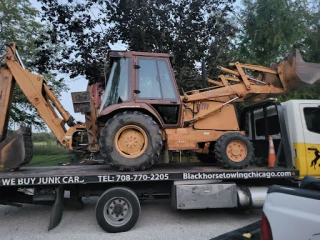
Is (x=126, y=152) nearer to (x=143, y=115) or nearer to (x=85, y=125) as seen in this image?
(x=143, y=115)

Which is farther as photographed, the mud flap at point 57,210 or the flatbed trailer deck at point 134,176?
the mud flap at point 57,210

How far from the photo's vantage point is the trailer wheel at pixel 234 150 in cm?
684

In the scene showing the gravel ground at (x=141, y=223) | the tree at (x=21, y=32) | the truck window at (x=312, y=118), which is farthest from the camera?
the tree at (x=21, y=32)

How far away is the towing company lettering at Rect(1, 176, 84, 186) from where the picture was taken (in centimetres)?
585

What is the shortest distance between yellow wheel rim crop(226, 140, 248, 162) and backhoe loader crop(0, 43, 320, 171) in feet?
0.07

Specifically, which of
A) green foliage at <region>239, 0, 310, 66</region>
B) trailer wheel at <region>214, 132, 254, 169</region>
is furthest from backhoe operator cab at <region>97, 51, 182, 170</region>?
green foliage at <region>239, 0, 310, 66</region>

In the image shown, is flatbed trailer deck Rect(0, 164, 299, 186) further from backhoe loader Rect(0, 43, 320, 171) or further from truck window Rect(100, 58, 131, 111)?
truck window Rect(100, 58, 131, 111)

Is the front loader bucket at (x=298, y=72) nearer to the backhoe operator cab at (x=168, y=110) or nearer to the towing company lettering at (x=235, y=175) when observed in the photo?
the backhoe operator cab at (x=168, y=110)

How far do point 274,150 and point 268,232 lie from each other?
16.7ft

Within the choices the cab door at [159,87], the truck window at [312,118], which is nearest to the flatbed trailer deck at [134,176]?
the truck window at [312,118]

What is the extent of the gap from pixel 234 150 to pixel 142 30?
5907 mm

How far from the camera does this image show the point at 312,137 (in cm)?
689

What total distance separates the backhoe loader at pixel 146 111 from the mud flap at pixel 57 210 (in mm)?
1038

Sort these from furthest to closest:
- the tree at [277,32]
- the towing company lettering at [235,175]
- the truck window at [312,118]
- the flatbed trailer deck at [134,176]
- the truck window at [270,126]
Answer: the tree at [277,32]
the truck window at [270,126]
the truck window at [312,118]
the towing company lettering at [235,175]
the flatbed trailer deck at [134,176]
